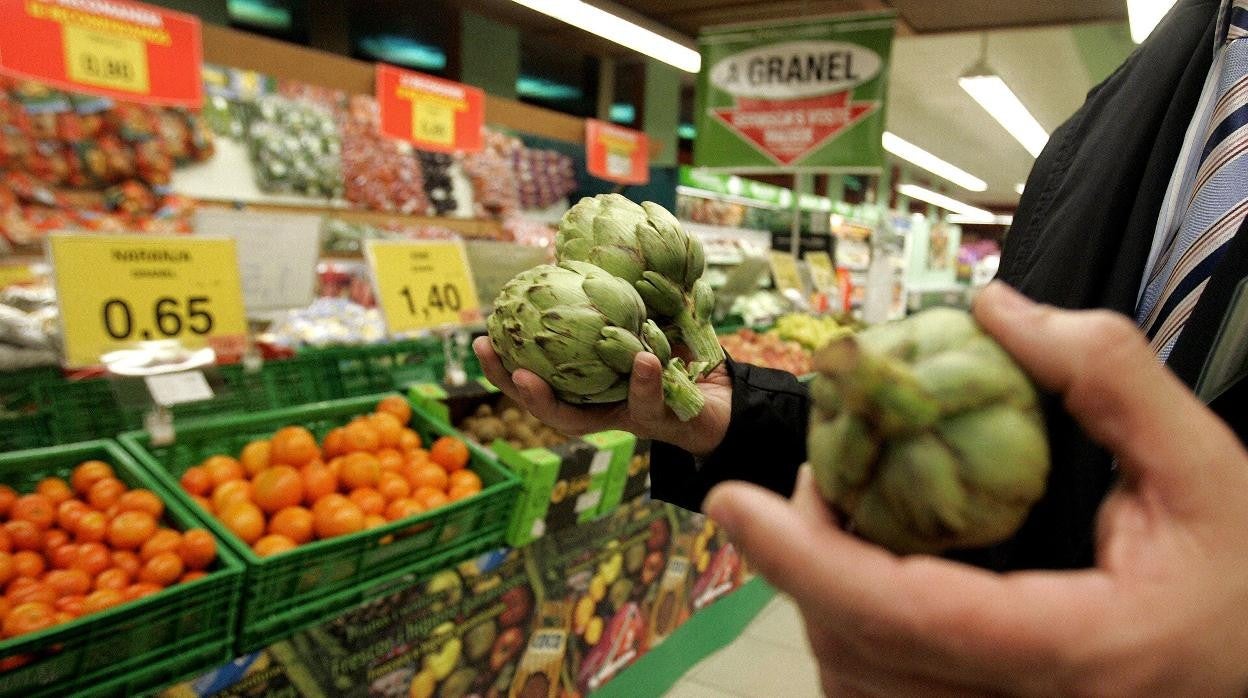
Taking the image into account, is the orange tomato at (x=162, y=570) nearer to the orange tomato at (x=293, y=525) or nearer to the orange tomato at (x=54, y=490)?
the orange tomato at (x=293, y=525)

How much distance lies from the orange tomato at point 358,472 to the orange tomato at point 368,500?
0.02m

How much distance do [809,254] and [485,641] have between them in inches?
156

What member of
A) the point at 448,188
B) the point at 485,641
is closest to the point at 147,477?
the point at 485,641

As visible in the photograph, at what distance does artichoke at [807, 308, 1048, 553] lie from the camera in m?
0.50

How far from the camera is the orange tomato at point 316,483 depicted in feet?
5.96

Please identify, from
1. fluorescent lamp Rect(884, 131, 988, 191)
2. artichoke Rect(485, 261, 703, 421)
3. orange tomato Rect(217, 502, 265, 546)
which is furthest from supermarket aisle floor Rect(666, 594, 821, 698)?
fluorescent lamp Rect(884, 131, 988, 191)

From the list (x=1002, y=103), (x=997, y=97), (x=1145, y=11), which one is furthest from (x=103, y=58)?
(x=1002, y=103)

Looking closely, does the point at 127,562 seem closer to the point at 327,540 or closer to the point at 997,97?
the point at 327,540

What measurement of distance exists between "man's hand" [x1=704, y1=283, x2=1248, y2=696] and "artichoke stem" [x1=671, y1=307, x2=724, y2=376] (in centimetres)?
86

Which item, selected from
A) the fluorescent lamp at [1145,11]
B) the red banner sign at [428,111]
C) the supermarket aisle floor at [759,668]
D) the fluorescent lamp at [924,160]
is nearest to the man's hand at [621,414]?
the supermarket aisle floor at [759,668]

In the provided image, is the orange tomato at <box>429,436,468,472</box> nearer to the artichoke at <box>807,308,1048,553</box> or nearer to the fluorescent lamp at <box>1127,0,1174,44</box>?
the artichoke at <box>807,308,1048,553</box>

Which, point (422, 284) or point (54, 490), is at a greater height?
point (422, 284)

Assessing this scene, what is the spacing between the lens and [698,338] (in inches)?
52.6

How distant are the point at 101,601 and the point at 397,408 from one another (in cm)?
99
